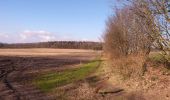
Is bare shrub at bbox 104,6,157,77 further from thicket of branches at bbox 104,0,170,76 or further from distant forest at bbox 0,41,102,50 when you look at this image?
distant forest at bbox 0,41,102,50

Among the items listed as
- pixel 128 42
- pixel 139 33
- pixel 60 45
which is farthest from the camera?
pixel 60 45

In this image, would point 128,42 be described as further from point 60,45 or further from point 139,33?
point 60,45

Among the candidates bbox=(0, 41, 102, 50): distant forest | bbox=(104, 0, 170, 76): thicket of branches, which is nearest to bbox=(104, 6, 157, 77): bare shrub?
bbox=(104, 0, 170, 76): thicket of branches

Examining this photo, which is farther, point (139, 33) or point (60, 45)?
point (60, 45)

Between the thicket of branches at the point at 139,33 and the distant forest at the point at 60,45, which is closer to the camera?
the thicket of branches at the point at 139,33

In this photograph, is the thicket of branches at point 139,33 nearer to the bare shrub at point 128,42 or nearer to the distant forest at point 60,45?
the bare shrub at point 128,42

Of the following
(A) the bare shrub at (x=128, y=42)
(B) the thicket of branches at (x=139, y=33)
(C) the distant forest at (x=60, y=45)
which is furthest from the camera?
(C) the distant forest at (x=60, y=45)

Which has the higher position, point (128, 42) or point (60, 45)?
point (128, 42)

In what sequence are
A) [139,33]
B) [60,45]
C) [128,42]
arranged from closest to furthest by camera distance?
1. [139,33]
2. [128,42]
3. [60,45]

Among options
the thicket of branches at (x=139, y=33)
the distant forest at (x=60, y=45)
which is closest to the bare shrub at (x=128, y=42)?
the thicket of branches at (x=139, y=33)

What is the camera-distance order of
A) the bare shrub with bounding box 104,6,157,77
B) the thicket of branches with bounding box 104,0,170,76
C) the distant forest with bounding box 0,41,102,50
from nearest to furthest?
the thicket of branches with bounding box 104,0,170,76
the bare shrub with bounding box 104,6,157,77
the distant forest with bounding box 0,41,102,50

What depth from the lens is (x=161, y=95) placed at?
16875mm

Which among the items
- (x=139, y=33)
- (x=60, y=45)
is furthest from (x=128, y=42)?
(x=60, y=45)

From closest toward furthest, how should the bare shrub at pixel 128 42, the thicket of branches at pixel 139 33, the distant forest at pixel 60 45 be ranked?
the thicket of branches at pixel 139 33
the bare shrub at pixel 128 42
the distant forest at pixel 60 45
